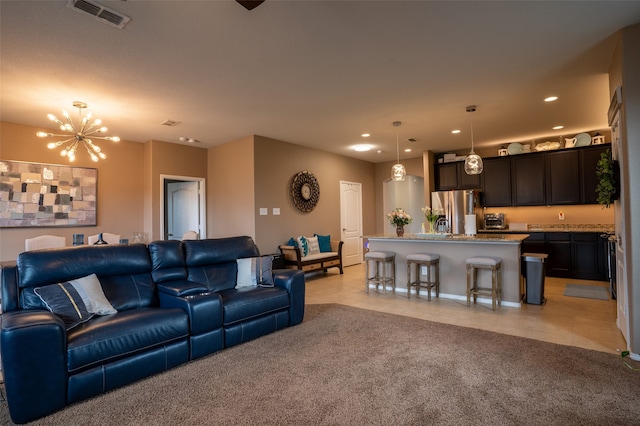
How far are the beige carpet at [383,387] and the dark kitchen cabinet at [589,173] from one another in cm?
438

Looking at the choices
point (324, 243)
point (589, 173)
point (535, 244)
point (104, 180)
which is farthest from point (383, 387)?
point (589, 173)

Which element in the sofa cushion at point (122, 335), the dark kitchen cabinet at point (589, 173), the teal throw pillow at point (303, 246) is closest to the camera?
the sofa cushion at point (122, 335)

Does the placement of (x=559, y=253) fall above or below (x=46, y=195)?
below

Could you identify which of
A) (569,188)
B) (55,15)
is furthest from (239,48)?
(569,188)

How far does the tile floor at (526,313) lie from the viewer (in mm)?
3250

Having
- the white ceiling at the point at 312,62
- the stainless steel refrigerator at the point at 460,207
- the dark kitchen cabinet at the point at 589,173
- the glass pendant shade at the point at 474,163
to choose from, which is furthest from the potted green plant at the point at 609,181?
the stainless steel refrigerator at the point at 460,207

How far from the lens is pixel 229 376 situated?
256 cm

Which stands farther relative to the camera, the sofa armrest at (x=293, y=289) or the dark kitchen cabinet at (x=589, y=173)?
the dark kitchen cabinet at (x=589, y=173)

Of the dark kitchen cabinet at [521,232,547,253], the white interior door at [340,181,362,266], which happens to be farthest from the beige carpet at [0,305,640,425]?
the white interior door at [340,181,362,266]

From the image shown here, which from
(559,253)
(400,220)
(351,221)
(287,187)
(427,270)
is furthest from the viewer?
(351,221)

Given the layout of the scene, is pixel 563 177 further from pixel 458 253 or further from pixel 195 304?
pixel 195 304

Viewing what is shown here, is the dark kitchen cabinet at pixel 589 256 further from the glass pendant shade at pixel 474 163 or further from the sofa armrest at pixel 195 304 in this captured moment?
the sofa armrest at pixel 195 304

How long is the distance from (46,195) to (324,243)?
192 inches

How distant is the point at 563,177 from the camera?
248 inches
